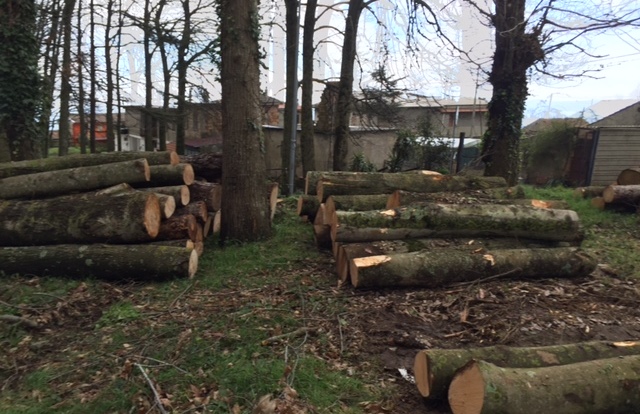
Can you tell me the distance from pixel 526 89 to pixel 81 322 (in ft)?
31.3

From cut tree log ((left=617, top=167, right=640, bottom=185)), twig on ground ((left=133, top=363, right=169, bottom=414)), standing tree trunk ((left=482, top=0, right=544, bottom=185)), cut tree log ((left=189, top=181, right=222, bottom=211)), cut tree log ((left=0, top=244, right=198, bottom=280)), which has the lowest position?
twig on ground ((left=133, top=363, right=169, bottom=414))

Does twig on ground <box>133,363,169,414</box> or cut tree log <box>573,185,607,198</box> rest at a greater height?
cut tree log <box>573,185,607,198</box>

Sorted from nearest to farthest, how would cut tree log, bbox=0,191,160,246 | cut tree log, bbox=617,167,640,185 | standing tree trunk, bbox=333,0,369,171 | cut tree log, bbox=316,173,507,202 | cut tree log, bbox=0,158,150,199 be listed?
cut tree log, bbox=0,191,160,246 → cut tree log, bbox=0,158,150,199 → cut tree log, bbox=316,173,507,202 → cut tree log, bbox=617,167,640,185 → standing tree trunk, bbox=333,0,369,171

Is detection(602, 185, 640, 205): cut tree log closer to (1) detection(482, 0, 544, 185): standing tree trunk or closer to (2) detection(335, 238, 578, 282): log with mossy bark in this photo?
(1) detection(482, 0, 544, 185): standing tree trunk

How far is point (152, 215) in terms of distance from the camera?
5.62 meters

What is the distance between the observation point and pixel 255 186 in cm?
654

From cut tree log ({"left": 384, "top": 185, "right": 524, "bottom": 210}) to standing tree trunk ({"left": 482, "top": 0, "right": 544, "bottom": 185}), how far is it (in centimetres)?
286

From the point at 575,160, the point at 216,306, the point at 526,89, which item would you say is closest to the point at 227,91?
the point at 216,306

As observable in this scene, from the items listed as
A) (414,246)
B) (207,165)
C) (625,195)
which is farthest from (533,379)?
(625,195)

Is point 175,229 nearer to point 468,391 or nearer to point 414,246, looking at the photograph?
point 414,246

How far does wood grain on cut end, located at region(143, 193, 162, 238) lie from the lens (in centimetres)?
549

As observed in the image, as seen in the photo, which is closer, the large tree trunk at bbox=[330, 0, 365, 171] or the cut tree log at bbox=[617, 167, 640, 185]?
the cut tree log at bbox=[617, 167, 640, 185]

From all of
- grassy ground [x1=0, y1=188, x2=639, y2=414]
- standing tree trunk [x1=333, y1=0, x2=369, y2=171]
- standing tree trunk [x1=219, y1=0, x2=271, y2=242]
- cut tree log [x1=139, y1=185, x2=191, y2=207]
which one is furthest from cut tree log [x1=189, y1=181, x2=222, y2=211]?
standing tree trunk [x1=333, y1=0, x2=369, y2=171]

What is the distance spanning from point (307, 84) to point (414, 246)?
33.1 feet
